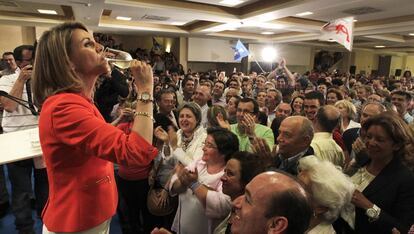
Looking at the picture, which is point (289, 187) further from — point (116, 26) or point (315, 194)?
point (116, 26)

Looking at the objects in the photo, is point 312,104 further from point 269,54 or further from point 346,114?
point 269,54

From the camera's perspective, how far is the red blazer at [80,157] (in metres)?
0.78

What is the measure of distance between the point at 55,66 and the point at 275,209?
78 cm

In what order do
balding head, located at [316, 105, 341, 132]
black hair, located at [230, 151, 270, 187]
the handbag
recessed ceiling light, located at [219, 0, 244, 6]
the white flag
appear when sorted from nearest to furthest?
1. black hair, located at [230, 151, 270, 187]
2. the handbag
3. balding head, located at [316, 105, 341, 132]
4. the white flag
5. recessed ceiling light, located at [219, 0, 244, 6]

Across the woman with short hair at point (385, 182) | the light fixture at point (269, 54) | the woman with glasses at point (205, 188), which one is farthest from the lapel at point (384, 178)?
the light fixture at point (269, 54)

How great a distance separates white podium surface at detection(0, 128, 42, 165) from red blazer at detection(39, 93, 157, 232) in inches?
19.7

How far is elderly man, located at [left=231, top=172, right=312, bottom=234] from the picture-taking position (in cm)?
86

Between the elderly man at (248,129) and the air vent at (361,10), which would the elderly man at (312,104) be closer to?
the elderly man at (248,129)

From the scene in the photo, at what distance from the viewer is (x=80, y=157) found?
89 cm

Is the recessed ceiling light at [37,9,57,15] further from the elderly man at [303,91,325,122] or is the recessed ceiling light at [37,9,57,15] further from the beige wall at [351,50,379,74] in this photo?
the beige wall at [351,50,379,74]

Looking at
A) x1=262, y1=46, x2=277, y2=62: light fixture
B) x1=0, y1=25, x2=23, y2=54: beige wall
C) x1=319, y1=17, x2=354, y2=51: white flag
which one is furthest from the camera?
x1=262, y1=46, x2=277, y2=62: light fixture

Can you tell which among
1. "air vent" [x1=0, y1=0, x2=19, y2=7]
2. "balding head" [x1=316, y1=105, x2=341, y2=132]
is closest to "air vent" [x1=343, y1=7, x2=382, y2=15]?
"balding head" [x1=316, y1=105, x2=341, y2=132]

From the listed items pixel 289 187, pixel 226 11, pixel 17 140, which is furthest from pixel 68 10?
pixel 289 187

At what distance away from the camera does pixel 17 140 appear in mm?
1598
